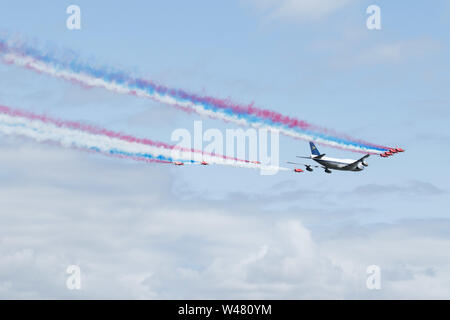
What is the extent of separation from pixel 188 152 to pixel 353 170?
139 ft
